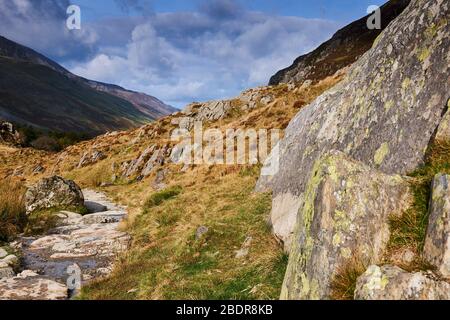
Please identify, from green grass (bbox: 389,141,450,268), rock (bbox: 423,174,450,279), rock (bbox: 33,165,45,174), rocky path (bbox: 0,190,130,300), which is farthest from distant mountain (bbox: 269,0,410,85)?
rock (bbox: 423,174,450,279)

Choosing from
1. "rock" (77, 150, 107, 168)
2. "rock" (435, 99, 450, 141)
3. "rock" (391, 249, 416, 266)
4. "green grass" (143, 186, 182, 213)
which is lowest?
"green grass" (143, 186, 182, 213)

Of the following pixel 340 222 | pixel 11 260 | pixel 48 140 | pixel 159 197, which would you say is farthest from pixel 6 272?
pixel 48 140

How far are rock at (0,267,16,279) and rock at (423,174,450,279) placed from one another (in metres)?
10.5

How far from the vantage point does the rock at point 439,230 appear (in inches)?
165

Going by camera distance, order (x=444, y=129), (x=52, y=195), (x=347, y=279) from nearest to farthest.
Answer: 1. (x=347, y=279)
2. (x=444, y=129)
3. (x=52, y=195)

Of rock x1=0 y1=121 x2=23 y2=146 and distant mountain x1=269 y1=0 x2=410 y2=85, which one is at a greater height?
distant mountain x1=269 y1=0 x2=410 y2=85

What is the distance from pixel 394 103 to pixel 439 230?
3239 mm

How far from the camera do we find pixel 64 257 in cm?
1311

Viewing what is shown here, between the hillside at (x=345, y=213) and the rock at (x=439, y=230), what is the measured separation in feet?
0.04

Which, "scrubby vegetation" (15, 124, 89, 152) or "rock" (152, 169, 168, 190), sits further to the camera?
"scrubby vegetation" (15, 124, 89, 152)

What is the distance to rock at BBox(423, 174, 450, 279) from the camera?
13.8ft

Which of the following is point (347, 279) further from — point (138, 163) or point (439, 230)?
point (138, 163)

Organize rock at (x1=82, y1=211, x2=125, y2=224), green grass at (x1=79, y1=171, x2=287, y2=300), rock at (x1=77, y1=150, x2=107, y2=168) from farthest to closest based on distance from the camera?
rock at (x1=77, y1=150, x2=107, y2=168), rock at (x1=82, y1=211, x2=125, y2=224), green grass at (x1=79, y1=171, x2=287, y2=300)

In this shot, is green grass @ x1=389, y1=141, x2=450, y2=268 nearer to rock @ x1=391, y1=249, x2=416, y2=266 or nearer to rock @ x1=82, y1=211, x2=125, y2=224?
rock @ x1=391, y1=249, x2=416, y2=266
